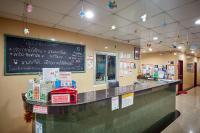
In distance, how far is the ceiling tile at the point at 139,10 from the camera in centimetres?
200

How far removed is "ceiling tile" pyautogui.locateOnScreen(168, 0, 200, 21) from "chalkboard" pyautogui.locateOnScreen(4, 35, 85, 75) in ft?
8.41

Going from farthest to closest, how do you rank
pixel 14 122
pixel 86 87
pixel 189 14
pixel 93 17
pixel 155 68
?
pixel 155 68 → pixel 86 87 → pixel 14 122 → pixel 93 17 → pixel 189 14

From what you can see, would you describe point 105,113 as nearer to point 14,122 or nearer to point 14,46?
point 14,122

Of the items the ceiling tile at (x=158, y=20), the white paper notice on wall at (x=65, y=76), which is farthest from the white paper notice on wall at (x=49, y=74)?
the ceiling tile at (x=158, y=20)

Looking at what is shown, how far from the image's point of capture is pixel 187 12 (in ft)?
7.41

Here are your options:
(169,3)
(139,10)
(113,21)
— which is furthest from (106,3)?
(169,3)

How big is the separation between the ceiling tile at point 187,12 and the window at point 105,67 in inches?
99.0

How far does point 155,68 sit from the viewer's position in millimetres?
7844

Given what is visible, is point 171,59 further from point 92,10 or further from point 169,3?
point 92,10

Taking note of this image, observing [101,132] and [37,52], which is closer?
[101,132]

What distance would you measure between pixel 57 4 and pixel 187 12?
2375 millimetres

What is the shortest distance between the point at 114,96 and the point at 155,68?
7.04 m

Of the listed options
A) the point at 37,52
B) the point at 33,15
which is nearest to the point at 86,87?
the point at 37,52

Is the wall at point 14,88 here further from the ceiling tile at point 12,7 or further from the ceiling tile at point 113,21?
the ceiling tile at point 113,21
